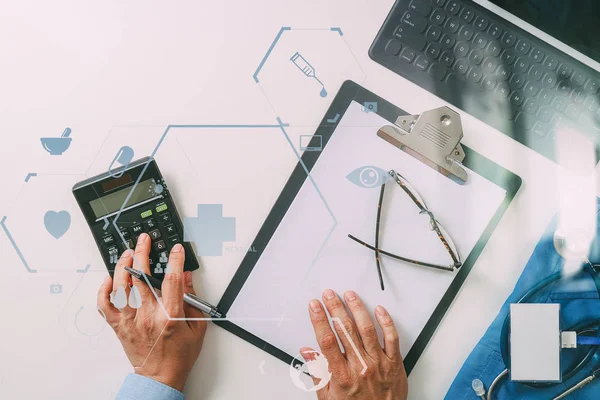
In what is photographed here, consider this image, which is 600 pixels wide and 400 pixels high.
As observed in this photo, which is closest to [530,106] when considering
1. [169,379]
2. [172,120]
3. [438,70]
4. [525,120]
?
[525,120]

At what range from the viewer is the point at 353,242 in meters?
0.62

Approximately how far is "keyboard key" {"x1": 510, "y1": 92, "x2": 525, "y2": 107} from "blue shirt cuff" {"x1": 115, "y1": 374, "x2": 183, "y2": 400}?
1.79 feet

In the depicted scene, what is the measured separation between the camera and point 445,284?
621mm

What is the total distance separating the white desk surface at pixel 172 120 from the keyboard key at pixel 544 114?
4 centimetres

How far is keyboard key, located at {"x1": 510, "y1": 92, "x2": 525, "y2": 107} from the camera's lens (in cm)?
61

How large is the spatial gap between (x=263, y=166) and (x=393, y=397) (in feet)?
1.07

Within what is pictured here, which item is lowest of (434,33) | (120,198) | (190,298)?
(190,298)

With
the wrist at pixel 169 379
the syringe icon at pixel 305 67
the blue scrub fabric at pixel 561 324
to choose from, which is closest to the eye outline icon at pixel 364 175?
the syringe icon at pixel 305 67

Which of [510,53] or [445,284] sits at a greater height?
[510,53]

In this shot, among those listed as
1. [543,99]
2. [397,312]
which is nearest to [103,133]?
[397,312]

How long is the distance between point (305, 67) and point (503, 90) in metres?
0.25

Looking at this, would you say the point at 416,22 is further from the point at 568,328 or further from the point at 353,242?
the point at 568,328

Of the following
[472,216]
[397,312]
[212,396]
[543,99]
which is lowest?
[212,396]

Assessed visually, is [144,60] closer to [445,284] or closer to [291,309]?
[291,309]
